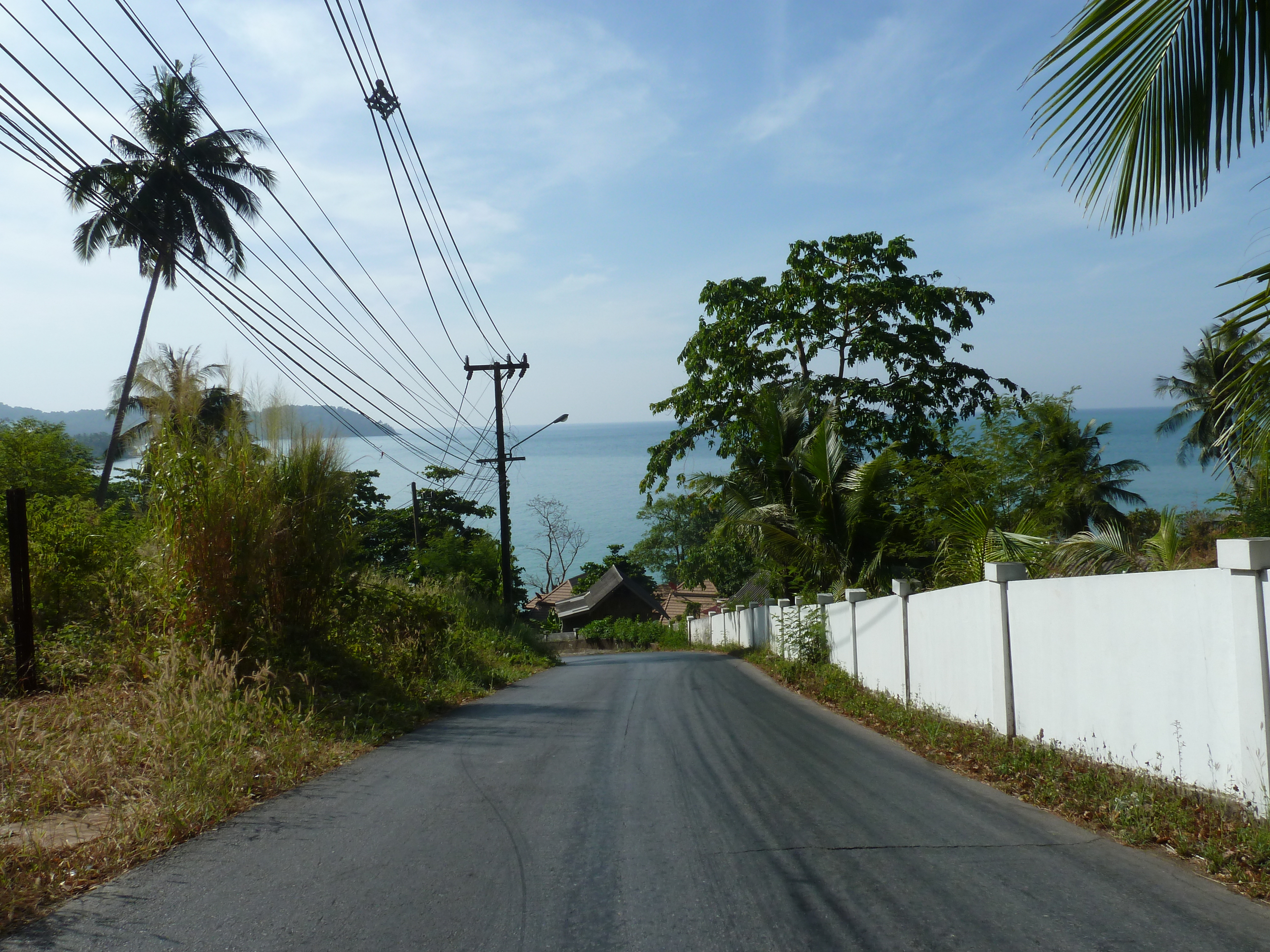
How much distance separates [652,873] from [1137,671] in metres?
3.39

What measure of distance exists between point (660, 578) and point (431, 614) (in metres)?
89.3

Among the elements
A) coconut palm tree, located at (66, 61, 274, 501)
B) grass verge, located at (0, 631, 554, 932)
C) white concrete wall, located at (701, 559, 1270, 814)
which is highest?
coconut palm tree, located at (66, 61, 274, 501)

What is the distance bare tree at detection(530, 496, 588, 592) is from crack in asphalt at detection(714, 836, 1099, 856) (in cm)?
7570

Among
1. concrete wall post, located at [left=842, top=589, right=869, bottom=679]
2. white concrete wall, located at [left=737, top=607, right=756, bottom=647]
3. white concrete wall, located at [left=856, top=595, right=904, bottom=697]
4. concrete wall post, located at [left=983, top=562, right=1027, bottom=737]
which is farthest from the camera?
white concrete wall, located at [left=737, top=607, right=756, bottom=647]

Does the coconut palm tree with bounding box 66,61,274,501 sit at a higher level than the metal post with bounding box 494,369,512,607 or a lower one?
higher

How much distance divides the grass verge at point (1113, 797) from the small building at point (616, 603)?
47.1 metres

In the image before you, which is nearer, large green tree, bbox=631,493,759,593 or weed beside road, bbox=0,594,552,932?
weed beside road, bbox=0,594,552,932

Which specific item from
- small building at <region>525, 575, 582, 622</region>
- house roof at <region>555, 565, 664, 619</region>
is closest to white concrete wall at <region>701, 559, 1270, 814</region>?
house roof at <region>555, 565, 664, 619</region>

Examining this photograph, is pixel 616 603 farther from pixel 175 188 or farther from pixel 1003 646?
pixel 1003 646

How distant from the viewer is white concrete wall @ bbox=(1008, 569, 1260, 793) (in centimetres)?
483

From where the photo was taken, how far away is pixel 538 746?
26.5ft

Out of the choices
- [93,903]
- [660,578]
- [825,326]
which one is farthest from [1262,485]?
[660,578]

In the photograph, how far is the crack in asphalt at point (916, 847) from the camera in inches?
183

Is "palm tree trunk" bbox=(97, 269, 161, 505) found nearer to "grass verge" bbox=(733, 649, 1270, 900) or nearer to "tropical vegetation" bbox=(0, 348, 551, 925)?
"tropical vegetation" bbox=(0, 348, 551, 925)
